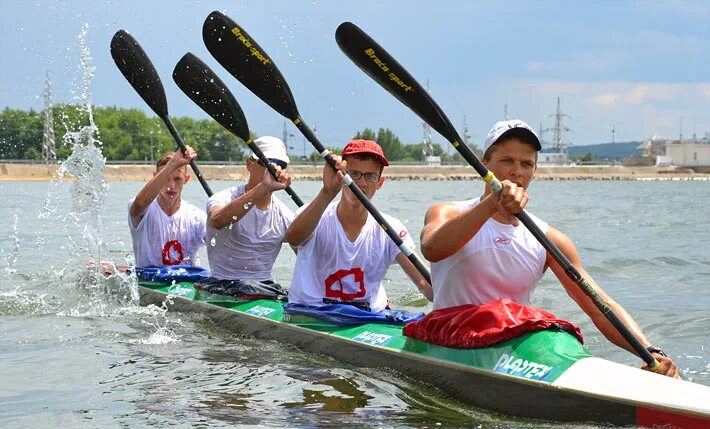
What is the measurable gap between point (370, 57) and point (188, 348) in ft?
9.67

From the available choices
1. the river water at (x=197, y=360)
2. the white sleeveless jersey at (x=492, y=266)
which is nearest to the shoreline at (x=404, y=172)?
the river water at (x=197, y=360)

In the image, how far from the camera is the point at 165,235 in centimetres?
1136

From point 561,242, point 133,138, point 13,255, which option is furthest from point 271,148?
point 133,138

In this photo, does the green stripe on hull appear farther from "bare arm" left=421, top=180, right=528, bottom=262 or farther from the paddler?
the paddler

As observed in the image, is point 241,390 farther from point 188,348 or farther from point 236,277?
point 236,277

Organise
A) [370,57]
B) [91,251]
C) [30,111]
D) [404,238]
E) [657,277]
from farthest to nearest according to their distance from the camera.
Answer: [30,111] < [657,277] < [91,251] < [404,238] < [370,57]

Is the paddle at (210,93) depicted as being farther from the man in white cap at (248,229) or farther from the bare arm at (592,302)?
the bare arm at (592,302)

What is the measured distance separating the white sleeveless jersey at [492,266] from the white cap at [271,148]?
363cm

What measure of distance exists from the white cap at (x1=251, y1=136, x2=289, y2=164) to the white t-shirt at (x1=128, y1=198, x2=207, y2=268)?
2205mm

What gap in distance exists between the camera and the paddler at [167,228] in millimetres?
11336

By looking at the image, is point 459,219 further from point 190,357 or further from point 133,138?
point 133,138

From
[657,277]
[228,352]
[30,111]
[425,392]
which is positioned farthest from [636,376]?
[30,111]

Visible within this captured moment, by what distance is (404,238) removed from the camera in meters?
7.78

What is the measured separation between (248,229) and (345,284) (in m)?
2.25
